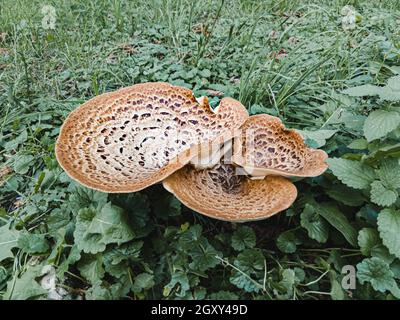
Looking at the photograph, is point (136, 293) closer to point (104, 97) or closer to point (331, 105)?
point (104, 97)

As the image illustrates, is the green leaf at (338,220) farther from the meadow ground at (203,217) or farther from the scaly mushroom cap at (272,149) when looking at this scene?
the scaly mushroom cap at (272,149)

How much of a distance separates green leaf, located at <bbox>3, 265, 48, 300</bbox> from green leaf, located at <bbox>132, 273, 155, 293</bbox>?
18.0 inches

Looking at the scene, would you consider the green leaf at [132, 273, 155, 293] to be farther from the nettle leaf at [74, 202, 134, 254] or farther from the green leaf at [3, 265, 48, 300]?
the green leaf at [3, 265, 48, 300]

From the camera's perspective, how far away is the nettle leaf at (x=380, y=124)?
7.24ft

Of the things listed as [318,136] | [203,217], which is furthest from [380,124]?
[203,217]

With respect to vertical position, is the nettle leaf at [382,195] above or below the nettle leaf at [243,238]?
above

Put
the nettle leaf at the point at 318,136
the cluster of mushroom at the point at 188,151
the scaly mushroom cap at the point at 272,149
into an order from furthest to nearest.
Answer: the nettle leaf at the point at 318,136 → the scaly mushroom cap at the point at 272,149 → the cluster of mushroom at the point at 188,151

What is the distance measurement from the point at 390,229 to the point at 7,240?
81.7 inches

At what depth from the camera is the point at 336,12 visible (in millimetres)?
4922

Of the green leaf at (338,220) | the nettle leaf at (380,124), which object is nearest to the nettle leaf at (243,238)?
the green leaf at (338,220)

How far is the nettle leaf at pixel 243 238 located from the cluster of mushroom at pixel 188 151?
0.66 ft

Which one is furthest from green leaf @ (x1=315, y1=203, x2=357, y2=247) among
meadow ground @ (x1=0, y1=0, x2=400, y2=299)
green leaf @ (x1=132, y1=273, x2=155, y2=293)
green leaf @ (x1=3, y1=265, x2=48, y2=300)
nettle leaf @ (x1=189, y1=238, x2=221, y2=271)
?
green leaf @ (x1=3, y1=265, x2=48, y2=300)
